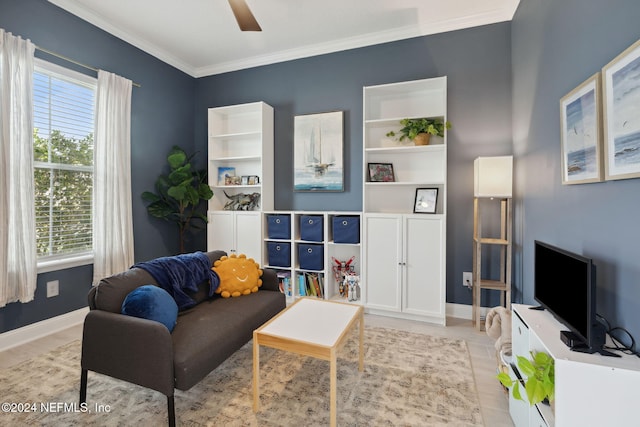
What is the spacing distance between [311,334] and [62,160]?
2.82m

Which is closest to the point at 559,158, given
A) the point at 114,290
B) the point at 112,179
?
the point at 114,290

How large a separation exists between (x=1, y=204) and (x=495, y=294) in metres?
4.31

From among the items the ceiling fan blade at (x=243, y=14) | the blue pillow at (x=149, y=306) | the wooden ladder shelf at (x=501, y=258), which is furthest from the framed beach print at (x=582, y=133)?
the blue pillow at (x=149, y=306)

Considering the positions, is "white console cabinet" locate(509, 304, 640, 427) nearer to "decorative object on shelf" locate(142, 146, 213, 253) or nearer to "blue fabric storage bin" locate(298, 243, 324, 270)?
"blue fabric storage bin" locate(298, 243, 324, 270)

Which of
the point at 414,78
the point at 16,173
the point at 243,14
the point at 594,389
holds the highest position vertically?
the point at 414,78

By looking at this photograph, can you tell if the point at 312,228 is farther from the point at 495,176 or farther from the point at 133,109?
the point at 133,109

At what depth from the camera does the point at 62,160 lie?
2713 mm

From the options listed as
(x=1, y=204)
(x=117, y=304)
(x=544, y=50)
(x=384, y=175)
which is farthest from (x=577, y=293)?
(x=1, y=204)

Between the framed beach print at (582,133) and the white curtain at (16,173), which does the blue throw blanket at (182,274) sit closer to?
the white curtain at (16,173)

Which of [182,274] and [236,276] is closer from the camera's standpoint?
[182,274]

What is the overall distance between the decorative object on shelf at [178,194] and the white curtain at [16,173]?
3.68 feet

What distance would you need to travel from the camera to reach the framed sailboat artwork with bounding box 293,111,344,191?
3412mm

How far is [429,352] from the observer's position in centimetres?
232

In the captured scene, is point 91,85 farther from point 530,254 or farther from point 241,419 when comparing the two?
point 530,254
